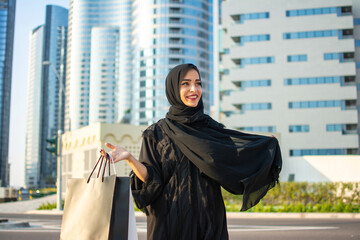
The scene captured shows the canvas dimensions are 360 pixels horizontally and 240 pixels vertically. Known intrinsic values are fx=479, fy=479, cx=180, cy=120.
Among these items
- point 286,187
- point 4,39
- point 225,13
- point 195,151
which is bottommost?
point 286,187

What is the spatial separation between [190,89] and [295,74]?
2392 inches

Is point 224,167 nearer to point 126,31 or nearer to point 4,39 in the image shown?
point 126,31

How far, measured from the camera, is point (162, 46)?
346 ft

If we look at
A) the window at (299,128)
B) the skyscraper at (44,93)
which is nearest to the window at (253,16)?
the window at (299,128)

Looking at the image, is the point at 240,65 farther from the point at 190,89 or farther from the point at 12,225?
the point at 190,89

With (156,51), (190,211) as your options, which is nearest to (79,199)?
(190,211)

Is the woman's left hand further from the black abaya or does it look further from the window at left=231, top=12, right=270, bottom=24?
the window at left=231, top=12, right=270, bottom=24

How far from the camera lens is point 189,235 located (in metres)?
2.90

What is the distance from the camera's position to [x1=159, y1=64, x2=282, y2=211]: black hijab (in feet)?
9.78

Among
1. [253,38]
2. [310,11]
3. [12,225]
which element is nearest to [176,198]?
[12,225]

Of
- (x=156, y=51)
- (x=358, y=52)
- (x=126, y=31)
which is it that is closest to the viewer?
(x=358, y=52)

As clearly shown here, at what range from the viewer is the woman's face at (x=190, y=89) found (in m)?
3.13

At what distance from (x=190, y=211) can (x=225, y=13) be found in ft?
211

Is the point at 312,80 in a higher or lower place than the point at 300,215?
higher
